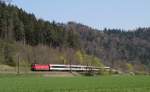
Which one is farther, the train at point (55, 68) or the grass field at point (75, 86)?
the train at point (55, 68)

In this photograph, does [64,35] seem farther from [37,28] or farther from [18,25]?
[18,25]

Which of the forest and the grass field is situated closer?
the grass field

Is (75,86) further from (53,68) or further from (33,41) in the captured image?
(33,41)

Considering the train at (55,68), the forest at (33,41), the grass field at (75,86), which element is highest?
the forest at (33,41)

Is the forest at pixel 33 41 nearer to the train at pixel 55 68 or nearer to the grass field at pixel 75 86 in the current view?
the train at pixel 55 68

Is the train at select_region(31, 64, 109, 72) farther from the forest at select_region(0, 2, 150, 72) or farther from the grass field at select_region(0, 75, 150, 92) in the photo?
the grass field at select_region(0, 75, 150, 92)

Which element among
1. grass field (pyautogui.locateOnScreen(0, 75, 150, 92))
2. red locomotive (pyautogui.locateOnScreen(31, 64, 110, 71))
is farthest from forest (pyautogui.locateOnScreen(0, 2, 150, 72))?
grass field (pyautogui.locateOnScreen(0, 75, 150, 92))

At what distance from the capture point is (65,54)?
15412 centimetres

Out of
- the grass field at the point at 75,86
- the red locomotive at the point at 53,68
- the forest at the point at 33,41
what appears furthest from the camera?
the forest at the point at 33,41

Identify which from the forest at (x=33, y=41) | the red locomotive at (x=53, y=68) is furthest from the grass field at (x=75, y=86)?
the forest at (x=33, y=41)

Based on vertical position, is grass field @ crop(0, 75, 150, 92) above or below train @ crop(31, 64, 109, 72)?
below

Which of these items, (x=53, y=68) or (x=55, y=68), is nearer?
(x=53, y=68)

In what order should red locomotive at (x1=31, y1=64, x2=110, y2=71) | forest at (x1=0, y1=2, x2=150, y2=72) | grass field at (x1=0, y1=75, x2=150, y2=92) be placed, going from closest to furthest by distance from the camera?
grass field at (x1=0, y1=75, x2=150, y2=92)
red locomotive at (x1=31, y1=64, x2=110, y2=71)
forest at (x1=0, y1=2, x2=150, y2=72)

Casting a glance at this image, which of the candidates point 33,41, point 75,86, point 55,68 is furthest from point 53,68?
point 75,86
